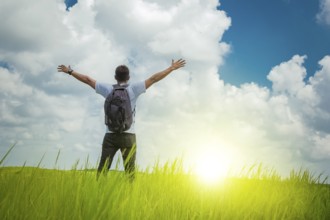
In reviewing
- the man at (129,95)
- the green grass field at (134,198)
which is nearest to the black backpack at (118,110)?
the man at (129,95)

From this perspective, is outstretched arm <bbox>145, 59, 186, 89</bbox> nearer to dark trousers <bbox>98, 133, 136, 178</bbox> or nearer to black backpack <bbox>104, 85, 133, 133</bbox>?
black backpack <bbox>104, 85, 133, 133</bbox>

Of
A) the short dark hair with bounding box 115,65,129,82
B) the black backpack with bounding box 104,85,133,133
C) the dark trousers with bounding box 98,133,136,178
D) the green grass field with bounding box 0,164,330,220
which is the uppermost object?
the short dark hair with bounding box 115,65,129,82

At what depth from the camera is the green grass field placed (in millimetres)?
3263

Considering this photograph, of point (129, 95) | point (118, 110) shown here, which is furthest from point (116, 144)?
point (129, 95)

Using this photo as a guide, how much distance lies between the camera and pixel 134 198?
12.7ft

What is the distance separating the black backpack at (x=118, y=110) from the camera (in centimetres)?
624

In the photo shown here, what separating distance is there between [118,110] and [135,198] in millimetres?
2715

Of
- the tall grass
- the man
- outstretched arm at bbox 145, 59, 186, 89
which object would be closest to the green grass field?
the tall grass

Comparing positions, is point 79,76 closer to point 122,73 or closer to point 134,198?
point 122,73

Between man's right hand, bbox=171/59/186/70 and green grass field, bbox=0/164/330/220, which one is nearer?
green grass field, bbox=0/164/330/220

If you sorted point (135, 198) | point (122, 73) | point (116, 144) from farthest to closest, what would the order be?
point (122, 73) → point (116, 144) → point (135, 198)

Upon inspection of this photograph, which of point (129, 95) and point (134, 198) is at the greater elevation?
point (129, 95)

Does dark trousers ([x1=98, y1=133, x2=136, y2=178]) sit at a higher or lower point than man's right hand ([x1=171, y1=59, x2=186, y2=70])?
lower

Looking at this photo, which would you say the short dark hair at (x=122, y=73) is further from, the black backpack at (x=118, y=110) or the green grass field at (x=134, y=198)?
the green grass field at (x=134, y=198)
